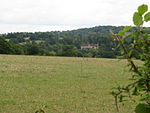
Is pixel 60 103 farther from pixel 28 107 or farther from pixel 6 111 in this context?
pixel 6 111

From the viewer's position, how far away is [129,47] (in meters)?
0.90

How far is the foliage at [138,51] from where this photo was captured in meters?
0.87

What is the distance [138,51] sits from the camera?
91cm

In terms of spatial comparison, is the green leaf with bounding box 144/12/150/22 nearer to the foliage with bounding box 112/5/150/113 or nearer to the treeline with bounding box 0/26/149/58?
the foliage with bounding box 112/5/150/113

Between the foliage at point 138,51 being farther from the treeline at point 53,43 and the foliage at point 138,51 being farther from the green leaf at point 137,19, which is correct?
the treeline at point 53,43

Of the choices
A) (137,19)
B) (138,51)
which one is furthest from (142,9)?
(138,51)

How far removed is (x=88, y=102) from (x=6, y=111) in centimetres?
249

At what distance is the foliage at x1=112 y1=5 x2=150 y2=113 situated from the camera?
2.85 feet

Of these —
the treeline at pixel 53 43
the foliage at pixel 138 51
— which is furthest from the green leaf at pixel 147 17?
the treeline at pixel 53 43

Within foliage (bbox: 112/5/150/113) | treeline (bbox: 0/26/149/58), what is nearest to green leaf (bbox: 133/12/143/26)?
foliage (bbox: 112/5/150/113)

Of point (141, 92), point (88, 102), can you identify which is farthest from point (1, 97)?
point (141, 92)

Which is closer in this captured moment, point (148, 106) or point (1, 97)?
point (148, 106)

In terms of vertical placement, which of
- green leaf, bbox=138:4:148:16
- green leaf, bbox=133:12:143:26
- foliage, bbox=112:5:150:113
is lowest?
foliage, bbox=112:5:150:113

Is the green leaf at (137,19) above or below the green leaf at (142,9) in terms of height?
below
